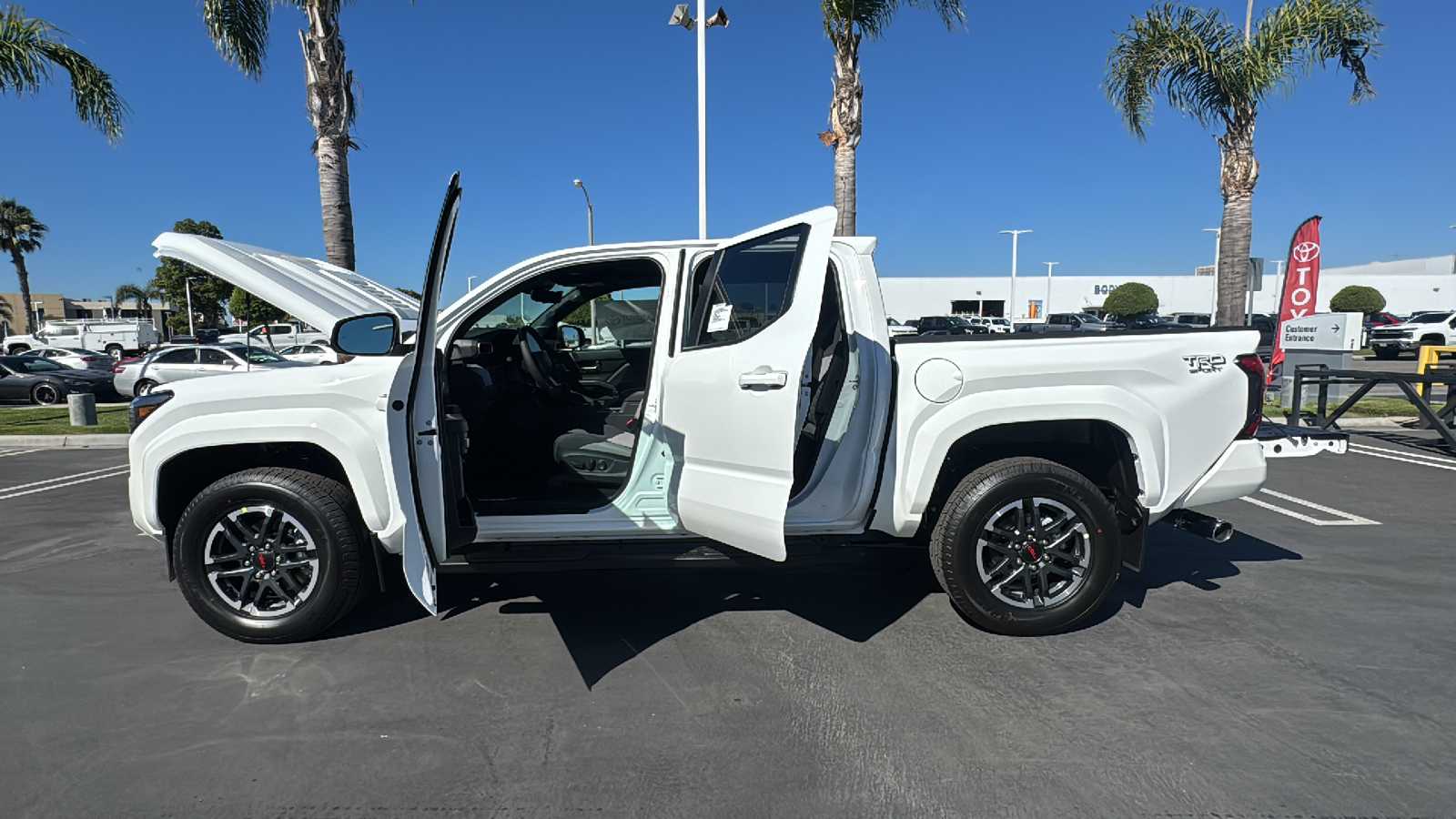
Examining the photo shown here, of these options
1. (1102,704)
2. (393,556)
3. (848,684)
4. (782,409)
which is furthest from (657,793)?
(393,556)

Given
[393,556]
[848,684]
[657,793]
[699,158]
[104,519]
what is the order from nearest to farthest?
[657,793], [848,684], [393,556], [104,519], [699,158]

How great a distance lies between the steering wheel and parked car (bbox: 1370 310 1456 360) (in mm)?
31601

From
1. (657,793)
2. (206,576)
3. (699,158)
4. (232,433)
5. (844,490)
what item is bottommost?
(657,793)

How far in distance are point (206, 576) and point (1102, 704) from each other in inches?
156

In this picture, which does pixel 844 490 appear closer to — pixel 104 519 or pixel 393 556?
pixel 393 556

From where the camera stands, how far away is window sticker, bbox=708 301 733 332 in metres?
3.46

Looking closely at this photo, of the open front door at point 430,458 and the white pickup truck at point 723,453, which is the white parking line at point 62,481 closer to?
the white pickup truck at point 723,453

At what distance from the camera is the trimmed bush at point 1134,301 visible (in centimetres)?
4794

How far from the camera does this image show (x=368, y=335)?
3.50 m

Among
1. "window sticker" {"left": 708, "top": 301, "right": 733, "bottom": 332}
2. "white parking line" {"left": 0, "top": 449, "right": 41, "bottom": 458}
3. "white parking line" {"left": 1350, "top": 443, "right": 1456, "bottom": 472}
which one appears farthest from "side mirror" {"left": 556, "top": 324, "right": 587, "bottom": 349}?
"white parking line" {"left": 0, "top": 449, "right": 41, "bottom": 458}

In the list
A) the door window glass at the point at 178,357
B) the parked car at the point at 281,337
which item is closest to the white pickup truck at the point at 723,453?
the door window glass at the point at 178,357

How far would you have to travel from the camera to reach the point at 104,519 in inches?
245

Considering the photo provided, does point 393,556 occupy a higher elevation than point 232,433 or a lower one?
lower

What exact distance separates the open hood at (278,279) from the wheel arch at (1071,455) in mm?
2686
